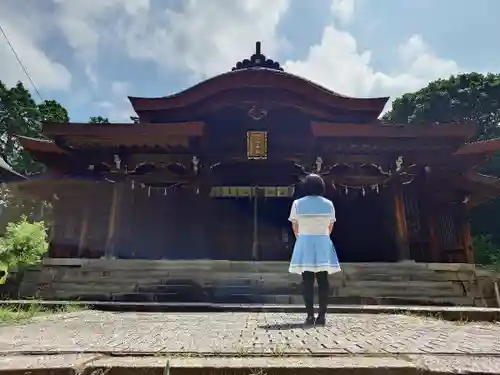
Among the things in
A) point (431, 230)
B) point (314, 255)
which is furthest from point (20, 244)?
point (431, 230)

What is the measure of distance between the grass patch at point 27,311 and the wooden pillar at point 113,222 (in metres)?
5.27

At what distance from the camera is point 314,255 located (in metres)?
4.61

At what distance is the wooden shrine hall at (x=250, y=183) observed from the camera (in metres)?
12.4

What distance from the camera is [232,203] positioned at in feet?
45.3

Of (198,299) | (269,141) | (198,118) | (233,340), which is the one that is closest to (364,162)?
(269,141)

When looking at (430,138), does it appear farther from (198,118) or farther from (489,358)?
(489,358)

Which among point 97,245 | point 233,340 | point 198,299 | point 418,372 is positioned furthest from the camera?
point 97,245

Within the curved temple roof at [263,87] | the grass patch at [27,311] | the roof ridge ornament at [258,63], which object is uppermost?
the roof ridge ornament at [258,63]

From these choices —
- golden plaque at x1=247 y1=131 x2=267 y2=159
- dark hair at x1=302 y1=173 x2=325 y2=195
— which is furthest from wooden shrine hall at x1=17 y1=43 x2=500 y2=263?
dark hair at x1=302 y1=173 x2=325 y2=195

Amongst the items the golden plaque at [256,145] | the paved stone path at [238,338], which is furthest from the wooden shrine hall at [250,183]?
the paved stone path at [238,338]

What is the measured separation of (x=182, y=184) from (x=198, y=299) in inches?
200

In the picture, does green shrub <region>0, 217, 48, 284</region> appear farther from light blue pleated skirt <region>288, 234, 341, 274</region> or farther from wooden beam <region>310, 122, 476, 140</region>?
wooden beam <region>310, 122, 476, 140</region>

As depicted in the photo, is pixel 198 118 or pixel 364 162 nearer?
pixel 364 162

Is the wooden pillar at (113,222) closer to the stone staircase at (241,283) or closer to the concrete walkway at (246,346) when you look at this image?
the stone staircase at (241,283)
